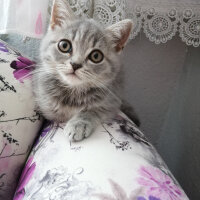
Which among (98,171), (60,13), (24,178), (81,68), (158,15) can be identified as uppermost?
(158,15)

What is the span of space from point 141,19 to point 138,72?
0.36 metres

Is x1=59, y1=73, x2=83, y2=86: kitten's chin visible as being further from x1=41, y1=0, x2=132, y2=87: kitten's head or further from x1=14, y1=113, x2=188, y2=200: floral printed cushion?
x1=14, y1=113, x2=188, y2=200: floral printed cushion

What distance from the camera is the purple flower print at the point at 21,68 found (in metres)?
0.74

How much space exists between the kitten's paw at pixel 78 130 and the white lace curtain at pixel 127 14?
1.34 ft

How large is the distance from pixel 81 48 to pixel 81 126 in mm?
243

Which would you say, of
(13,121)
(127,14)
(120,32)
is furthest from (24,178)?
(127,14)

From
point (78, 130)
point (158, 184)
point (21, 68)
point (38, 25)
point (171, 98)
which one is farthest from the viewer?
point (171, 98)

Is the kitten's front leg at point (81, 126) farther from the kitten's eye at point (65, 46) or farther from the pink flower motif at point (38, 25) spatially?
the pink flower motif at point (38, 25)

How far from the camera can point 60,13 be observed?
832mm

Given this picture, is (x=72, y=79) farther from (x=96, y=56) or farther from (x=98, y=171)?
(x=98, y=171)

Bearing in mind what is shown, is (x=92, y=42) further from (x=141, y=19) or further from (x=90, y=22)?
(x=141, y=19)

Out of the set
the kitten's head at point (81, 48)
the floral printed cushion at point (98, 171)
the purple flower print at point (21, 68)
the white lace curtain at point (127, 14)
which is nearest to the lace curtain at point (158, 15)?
the white lace curtain at point (127, 14)

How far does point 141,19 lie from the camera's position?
0.97 meters

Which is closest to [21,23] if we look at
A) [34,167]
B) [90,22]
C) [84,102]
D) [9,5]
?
[9,5]
